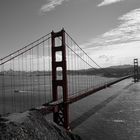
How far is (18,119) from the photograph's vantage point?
11.3 metres

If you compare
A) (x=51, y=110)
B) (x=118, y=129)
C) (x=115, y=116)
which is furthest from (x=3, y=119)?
(x=115, y=116)

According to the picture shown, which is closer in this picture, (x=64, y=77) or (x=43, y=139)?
(x=43, y=139)

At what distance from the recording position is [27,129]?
10742mm

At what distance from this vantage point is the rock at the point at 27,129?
982cm

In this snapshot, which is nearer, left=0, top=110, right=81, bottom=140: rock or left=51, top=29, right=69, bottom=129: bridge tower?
left=0, top=110, right=81, bottom=140: rock

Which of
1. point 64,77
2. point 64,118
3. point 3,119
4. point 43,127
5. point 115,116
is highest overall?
point 64,77

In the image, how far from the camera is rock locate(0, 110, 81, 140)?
9817 mm

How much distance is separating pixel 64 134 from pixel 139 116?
22.7 metres

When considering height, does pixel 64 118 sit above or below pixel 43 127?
below

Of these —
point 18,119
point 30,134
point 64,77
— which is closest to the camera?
point 30,134

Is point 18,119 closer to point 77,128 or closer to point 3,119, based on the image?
point 3,119

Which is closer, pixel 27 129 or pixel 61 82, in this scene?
pixel 27 129

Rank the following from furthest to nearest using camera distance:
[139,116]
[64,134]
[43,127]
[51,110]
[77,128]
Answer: [139,116]
[77,128]
[51,110]
[64,134]
[43,127]

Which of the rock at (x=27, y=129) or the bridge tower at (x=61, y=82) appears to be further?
the bridge tower at (x=61, y=82)
